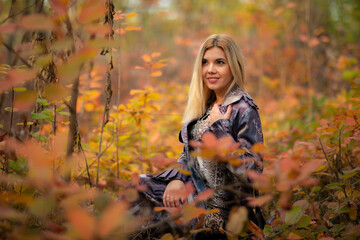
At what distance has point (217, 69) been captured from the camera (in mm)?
1858

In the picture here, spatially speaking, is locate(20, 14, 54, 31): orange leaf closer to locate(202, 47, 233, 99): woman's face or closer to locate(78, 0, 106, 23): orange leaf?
locate(78, 0, 106, 23): orange leaf

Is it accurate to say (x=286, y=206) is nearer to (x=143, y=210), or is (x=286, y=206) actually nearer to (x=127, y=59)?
(x=143, y=210)

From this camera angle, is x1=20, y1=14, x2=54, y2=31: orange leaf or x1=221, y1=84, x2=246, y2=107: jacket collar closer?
x1=20, y1=14, x2=54, y2=31: orange leaf

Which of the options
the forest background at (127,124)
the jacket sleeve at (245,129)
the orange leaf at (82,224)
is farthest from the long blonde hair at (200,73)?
the orange leaf at (82,224)

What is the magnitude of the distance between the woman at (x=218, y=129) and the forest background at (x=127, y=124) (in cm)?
16

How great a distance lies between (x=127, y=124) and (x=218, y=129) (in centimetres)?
96

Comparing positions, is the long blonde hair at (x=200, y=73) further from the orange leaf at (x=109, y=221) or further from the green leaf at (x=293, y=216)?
the orange leaf at (x=109, y=221)

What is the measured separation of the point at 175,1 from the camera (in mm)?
10586

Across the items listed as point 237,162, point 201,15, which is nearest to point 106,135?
point 237,162

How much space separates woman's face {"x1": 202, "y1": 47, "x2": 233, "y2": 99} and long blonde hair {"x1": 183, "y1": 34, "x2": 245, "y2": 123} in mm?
29

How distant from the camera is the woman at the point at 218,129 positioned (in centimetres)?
159

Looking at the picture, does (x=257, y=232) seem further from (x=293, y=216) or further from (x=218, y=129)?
(x=218, y=129)

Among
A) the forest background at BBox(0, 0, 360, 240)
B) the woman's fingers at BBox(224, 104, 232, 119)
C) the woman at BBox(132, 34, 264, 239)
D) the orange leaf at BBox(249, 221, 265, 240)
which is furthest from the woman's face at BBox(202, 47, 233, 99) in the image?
the orange leaf at BBox(249, 221, 265, 240)

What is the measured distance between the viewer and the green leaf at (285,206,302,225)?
1.23 meters
